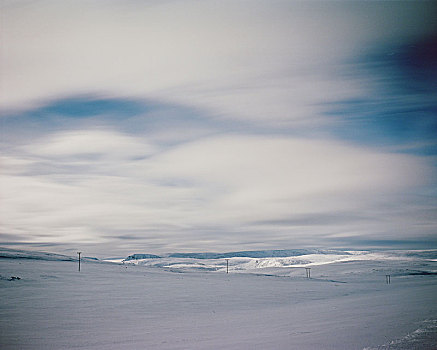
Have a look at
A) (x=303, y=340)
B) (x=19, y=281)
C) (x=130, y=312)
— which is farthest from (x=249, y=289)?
(x=303, y=340)

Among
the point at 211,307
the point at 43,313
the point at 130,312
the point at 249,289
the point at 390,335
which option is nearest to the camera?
the point at 390,335

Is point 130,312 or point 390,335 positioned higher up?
point 390,335

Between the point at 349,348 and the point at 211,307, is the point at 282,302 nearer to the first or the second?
the point at 211,307

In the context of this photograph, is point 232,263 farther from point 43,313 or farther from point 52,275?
point 43,313

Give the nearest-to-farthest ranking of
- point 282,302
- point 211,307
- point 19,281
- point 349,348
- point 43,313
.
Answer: point 349,348 < point 43,313 < point 211,307 < point 282,302 < point 19,281

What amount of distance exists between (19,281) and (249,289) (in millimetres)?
13028

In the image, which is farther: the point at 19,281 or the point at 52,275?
the point at 52,275

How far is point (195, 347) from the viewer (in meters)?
7.78

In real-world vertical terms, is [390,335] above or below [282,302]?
above

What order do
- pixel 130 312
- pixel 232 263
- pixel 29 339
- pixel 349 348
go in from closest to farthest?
pixel 349 348 < pixel 29 339 < pixel 130 312 < pixel 232 263

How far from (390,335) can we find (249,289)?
18467mm

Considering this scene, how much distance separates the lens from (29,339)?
953 centimetres

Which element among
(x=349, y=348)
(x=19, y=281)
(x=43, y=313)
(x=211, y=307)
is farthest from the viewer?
(x=19, y=281)

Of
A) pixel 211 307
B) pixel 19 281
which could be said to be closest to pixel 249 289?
pixel 211 307
